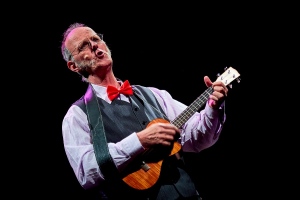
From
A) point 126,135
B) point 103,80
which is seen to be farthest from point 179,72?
point 126,135

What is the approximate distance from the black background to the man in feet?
3.52

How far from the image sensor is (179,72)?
3.46 metres

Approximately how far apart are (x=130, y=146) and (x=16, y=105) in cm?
191

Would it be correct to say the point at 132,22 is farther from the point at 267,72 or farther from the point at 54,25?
the point at 267,72

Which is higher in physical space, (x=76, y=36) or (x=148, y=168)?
(x=76, y=36)

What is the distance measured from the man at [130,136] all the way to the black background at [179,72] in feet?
3.52

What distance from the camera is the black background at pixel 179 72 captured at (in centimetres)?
314

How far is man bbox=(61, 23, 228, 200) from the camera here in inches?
69.9

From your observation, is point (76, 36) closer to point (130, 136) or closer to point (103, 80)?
point (103, 80)

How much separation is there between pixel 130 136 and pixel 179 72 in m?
1.81

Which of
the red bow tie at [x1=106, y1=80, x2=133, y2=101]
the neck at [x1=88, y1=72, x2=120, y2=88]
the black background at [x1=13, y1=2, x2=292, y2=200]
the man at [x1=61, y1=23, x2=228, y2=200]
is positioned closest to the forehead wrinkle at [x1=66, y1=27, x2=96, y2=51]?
the man at [x1=61, y1=23, x2=228, y2=200]

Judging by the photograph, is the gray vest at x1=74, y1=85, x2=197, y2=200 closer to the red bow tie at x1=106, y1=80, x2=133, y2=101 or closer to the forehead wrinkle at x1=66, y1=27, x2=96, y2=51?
the red bow tie at x1=106, y1=80, x2=133, y2=101

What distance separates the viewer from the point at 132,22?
3.48 metres

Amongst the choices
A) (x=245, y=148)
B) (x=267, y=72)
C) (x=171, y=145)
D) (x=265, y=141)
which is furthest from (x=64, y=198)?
(x=267, y=72)
